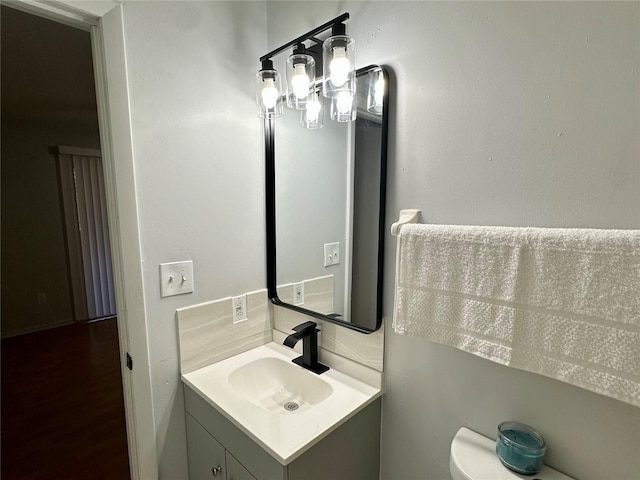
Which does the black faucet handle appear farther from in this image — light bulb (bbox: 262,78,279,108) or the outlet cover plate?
light bulb (bbox: 262,78,279,108)

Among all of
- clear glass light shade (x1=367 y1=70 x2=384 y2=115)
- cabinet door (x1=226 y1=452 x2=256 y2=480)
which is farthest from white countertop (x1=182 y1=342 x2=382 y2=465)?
clear glass light shade (x1=367 y1=70 x2=384 y2=115)

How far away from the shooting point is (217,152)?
4.05 feet

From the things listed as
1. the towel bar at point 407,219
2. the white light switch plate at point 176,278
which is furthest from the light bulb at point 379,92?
the white light switch plate at point 176,278

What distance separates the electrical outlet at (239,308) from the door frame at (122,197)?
0.34m

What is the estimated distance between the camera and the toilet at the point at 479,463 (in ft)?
2.51

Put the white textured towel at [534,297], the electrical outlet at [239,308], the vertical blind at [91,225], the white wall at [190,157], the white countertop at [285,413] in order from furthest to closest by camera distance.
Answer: the vertical blind at [91,225], the electrical outlet at [239,308], the white wall at [190,157], the white countertop at [285,413], the white textured towel at [534,297]

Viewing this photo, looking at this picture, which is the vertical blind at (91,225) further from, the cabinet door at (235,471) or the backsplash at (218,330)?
the cabinet door at (235,471)

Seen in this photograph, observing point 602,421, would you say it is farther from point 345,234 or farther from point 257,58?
point 257,58

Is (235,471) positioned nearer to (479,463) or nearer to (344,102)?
(479,463)

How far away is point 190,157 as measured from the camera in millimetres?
1164

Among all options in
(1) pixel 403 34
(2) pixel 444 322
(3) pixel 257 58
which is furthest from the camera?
(3) pixel 257 58

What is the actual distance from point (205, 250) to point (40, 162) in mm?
3366

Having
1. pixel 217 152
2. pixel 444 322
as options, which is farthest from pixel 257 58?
pixel 444 322

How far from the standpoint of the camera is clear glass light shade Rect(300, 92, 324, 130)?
1195 millimetres
